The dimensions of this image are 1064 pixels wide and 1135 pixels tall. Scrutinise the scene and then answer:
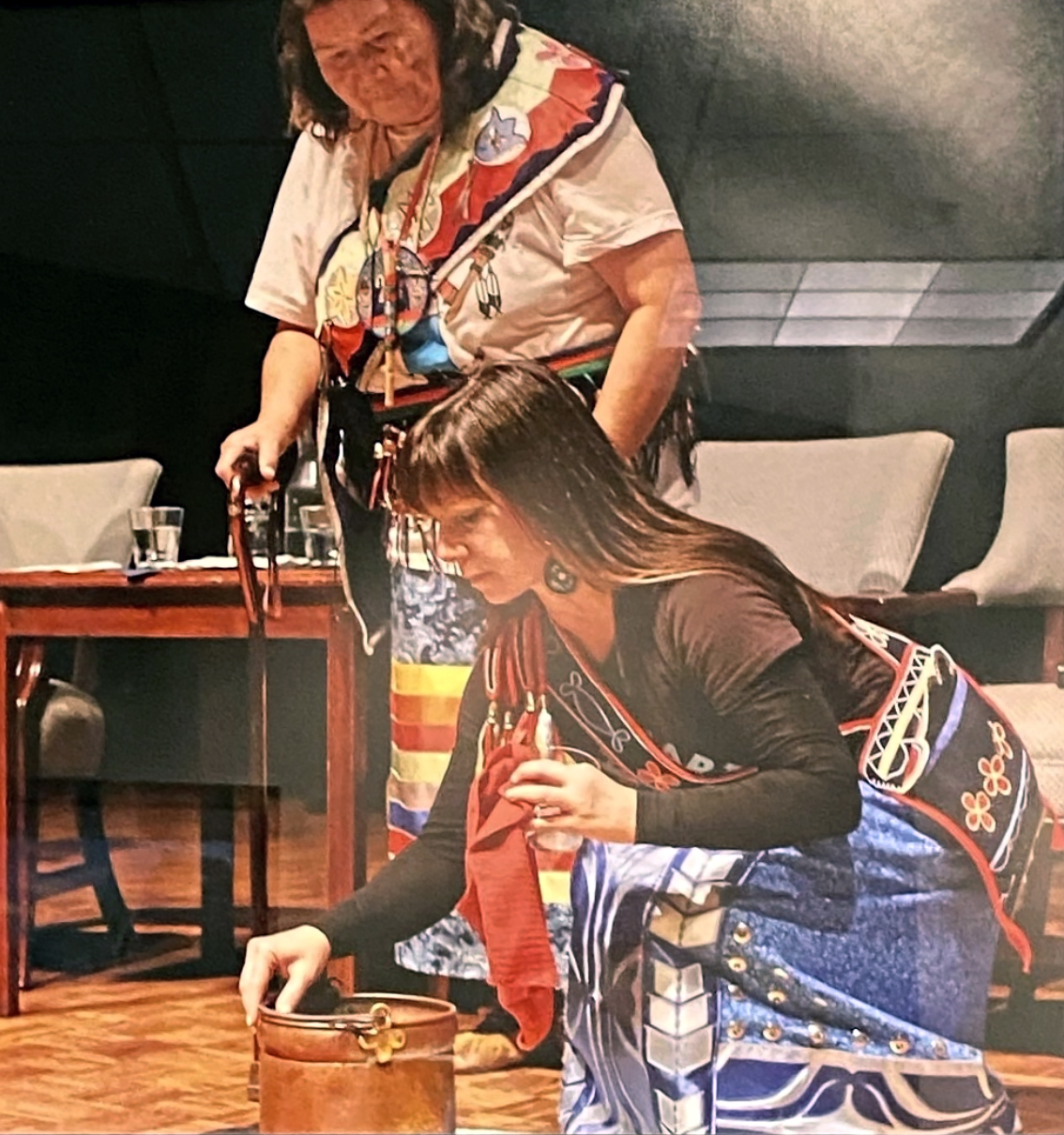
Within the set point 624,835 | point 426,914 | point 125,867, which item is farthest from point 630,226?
point 125,867

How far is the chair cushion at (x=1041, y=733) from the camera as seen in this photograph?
2031 millimetres

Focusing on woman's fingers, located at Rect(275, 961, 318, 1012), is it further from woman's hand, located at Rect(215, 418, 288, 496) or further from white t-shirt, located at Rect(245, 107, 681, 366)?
white t-shirt, located at Rect(245, 107, 681, 366)

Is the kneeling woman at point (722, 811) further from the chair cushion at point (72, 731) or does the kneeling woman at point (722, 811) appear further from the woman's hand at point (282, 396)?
the chair cushion at point (72, 731)

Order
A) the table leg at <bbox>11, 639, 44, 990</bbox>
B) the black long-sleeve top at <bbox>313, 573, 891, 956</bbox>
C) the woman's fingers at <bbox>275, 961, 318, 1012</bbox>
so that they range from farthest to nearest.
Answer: the table leg at <bbox>11, 639, 44, 990</bbox>
the woman's fingers at <bbox>275, 961, 318, 1012</bbox>
the black long-sleeve top at <bbox>313, 573, 891, 956</bbox>

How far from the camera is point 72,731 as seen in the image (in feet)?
7.32

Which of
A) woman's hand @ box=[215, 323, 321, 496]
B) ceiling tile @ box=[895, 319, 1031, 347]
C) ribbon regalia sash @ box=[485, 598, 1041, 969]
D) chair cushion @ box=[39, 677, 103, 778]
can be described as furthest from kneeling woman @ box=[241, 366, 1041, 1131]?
chair cushion @ box=[39, 677, 103, 778]

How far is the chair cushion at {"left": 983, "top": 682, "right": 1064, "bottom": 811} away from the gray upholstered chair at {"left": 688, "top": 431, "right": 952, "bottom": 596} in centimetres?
20

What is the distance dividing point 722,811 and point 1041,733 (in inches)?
16.7

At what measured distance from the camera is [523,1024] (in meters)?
2.11

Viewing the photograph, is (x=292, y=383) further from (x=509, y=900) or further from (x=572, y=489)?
(x=509, y=900)

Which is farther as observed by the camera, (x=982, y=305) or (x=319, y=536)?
(x=319, y=536)

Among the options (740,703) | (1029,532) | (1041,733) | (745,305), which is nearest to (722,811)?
(740,703)

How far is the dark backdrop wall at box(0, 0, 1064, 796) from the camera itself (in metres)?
2.04

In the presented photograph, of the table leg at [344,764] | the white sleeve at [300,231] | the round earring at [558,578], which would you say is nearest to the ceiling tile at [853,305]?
the round earring at [558,578]
